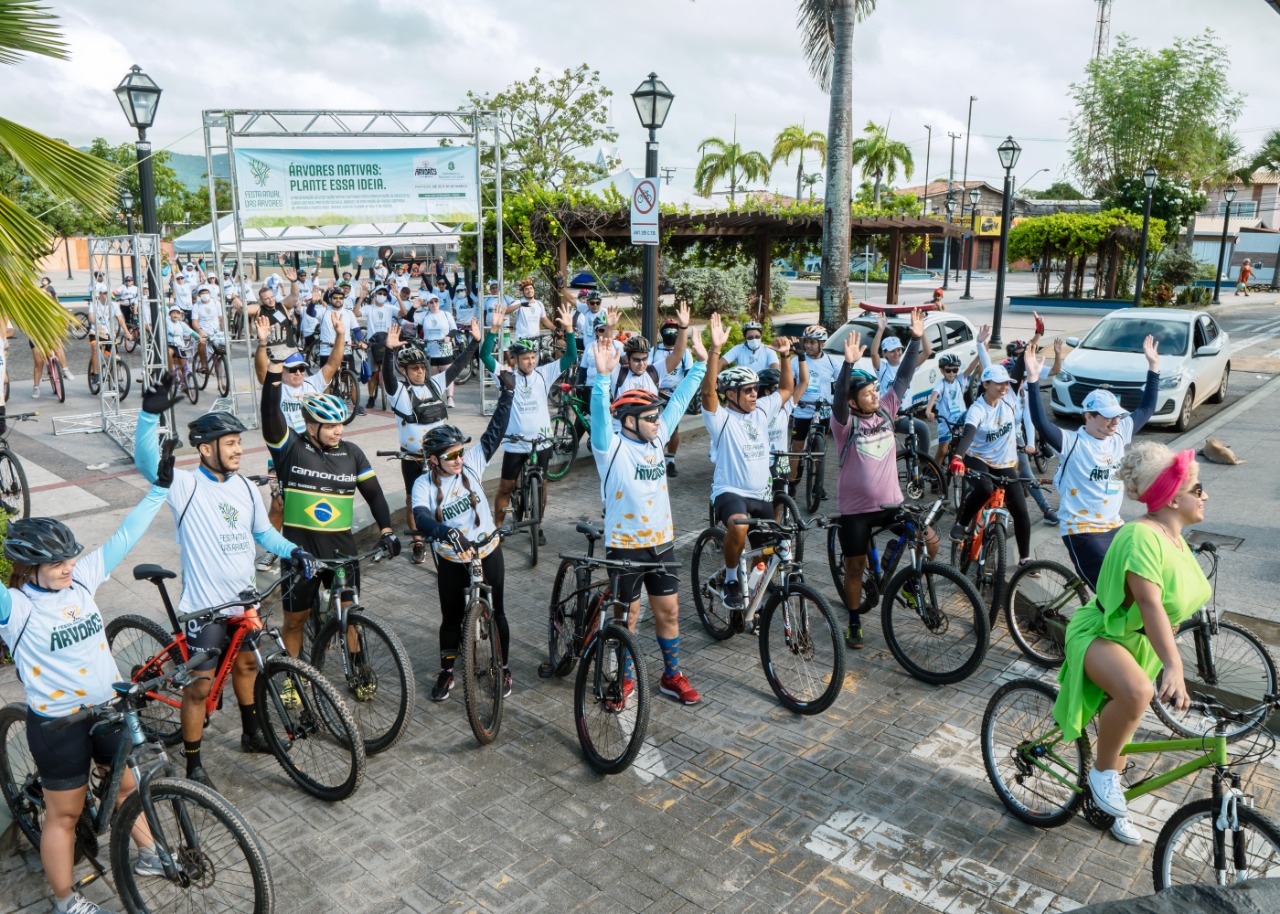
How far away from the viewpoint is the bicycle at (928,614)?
20.7 ft

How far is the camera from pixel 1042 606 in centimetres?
693

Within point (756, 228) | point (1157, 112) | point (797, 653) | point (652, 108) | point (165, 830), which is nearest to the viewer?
point (165, 830)

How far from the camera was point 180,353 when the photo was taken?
16.6m

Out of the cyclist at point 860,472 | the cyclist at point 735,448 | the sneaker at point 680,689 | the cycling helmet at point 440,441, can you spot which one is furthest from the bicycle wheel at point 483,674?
the cyclist at point 860,472

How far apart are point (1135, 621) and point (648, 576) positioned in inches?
111

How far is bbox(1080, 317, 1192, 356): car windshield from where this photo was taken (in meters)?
16.0

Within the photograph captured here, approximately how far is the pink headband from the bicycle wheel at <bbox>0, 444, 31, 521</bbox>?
960cm

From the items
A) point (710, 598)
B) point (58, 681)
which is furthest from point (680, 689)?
point (58, 681)

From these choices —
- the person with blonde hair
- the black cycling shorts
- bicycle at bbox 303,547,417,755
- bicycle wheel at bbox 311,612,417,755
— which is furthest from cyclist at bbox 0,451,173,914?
the person with blonde hair

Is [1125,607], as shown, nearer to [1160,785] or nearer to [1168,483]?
[1168,483]

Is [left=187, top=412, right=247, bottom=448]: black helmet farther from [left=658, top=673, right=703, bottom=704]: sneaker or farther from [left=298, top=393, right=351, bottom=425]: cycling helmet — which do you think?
[left=658, top=673, right=703, bottom=704]: sneaker

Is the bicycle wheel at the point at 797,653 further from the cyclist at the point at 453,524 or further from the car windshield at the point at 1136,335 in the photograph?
the car windshield at the point at 1136,335

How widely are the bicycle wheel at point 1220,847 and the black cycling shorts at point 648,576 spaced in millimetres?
2836

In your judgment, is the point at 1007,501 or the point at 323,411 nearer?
the point at 323,411
